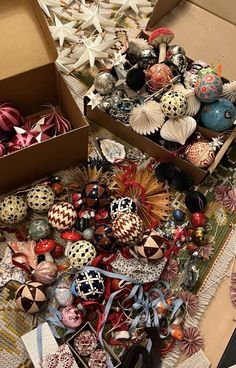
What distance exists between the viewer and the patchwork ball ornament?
1.00m

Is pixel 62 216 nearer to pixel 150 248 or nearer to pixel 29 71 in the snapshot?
pixel 150 248

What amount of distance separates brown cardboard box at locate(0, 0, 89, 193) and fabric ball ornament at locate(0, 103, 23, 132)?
0.11 ft

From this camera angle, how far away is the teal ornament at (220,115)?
103 centimetres

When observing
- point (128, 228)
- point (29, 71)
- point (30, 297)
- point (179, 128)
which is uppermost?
point (29, 71)

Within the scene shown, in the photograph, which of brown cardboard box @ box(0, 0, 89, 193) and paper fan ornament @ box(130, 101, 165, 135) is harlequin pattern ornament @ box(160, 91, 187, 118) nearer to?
paper fan ornament @ box(130, 101, 165, 135)

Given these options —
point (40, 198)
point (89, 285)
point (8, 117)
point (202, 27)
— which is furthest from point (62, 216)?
point (202, 27)

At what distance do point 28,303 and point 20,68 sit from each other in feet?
1.82

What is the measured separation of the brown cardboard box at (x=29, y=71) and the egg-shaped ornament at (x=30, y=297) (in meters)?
0.27

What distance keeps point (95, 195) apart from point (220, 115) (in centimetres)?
38

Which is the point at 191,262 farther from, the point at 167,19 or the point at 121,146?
the point at 167,19

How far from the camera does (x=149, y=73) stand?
3.52ft

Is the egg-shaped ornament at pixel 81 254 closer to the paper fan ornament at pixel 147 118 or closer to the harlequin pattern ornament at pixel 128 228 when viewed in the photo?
the harlequin pattern ornament at pixel 128 228

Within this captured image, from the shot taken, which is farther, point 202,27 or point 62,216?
point 202,27

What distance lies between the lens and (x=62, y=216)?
99 centimetres
